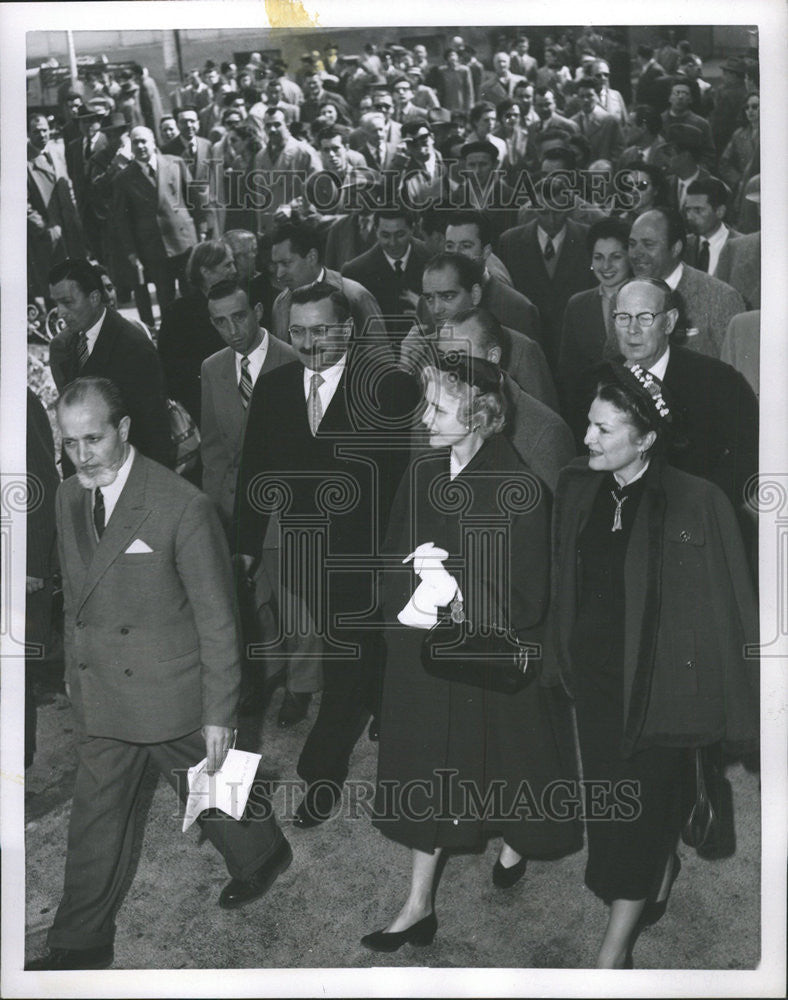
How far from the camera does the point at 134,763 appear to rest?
3465mm

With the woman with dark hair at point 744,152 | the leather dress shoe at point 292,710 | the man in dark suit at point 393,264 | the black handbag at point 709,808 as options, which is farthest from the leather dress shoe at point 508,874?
the woman with dark hair at point 744,152

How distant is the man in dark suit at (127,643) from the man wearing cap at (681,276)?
156 cm

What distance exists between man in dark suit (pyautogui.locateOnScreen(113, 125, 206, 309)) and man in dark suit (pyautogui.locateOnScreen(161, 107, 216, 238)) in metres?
0.02

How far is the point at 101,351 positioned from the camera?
353cm

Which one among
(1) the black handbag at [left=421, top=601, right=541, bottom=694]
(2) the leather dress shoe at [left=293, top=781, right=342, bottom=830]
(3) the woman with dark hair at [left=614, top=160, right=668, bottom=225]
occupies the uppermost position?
(3) the woman with dark hair at [left=614, top=160, right=668, bottom=225]

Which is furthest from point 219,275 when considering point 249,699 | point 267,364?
point 249,699

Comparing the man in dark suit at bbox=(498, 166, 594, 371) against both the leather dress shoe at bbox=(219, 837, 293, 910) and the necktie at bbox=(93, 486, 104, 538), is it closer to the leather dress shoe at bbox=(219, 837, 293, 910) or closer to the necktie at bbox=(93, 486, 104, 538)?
the necktie at bbox=(93, 486, 104, 538)

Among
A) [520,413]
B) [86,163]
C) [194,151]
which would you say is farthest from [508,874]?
[86,163]

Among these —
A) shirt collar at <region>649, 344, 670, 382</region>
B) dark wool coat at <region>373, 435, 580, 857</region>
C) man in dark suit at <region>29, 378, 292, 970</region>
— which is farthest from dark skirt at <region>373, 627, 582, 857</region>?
shirt collar at <region>649, 344, 670, 382</region>

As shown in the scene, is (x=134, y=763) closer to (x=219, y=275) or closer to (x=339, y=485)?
(x=339, y=485)

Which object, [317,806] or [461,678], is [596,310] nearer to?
[461,678]

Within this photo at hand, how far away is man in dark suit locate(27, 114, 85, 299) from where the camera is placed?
139 inches

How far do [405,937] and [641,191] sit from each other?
2.44 meters

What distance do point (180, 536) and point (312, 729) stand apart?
755mm
